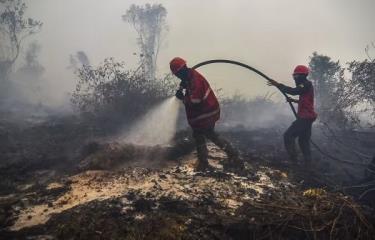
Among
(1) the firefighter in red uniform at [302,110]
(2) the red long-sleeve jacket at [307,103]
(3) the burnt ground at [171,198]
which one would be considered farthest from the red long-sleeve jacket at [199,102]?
(2) the red long-sleeve jacket at [307,103]

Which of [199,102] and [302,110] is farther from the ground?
[199,102]

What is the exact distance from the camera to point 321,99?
648 inches

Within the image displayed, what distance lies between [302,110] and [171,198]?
3.88 meters

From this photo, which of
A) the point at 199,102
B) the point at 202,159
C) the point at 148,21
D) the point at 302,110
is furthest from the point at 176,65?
the point at 148,21

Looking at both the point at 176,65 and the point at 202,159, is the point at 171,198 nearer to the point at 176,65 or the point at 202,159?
the point at 202,159

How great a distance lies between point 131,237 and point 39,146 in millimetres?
6863

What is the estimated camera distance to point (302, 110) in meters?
7.60

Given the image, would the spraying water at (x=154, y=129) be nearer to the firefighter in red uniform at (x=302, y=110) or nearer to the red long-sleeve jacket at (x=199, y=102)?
the firefighter in red uniform at (x=302, y=110)

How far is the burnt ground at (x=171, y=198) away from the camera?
4.16 meters

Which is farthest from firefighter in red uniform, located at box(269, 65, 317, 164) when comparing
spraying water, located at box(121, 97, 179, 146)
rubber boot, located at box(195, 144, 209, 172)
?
spraying water, located at box(121, 97, 179, 146)

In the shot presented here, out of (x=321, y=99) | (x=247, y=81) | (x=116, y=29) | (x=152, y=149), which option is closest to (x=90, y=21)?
(x=116, y=29)

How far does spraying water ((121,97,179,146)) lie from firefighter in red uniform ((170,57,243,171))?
3.38 meters

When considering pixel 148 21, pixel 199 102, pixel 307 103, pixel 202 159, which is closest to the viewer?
pixel 199 102

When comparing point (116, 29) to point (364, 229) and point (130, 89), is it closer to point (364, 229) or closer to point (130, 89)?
point (130, 89)
